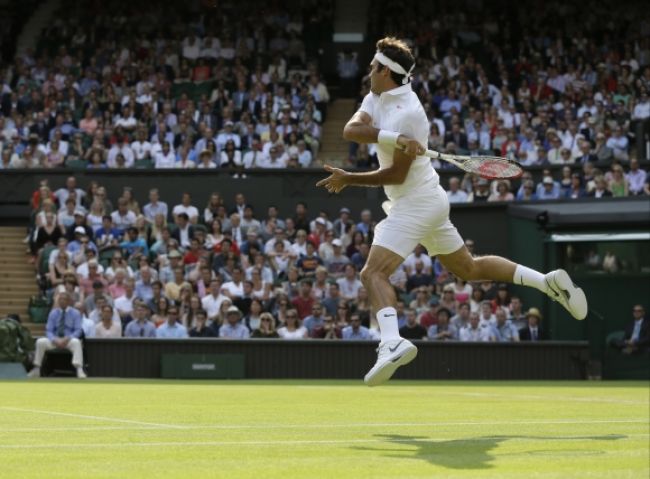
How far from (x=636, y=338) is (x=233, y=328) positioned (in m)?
6.99

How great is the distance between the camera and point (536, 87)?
31.5 meters

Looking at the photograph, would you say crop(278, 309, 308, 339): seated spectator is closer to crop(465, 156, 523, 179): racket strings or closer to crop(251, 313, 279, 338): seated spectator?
crop(251, 313, 279, 338): seated spectator

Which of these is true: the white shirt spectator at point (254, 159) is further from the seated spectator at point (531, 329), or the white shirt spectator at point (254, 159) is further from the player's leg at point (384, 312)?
the player's leg at point (384, 312)

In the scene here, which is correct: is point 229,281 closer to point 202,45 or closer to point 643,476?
point 202,45

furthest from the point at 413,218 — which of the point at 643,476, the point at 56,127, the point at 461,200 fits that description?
the point at 56,127

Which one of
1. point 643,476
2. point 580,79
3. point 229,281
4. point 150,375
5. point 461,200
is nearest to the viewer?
point 643,476

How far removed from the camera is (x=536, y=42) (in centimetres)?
3438

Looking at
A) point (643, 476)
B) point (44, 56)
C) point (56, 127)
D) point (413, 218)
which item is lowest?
point (643, 476)

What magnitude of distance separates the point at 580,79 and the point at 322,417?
75.8 ft

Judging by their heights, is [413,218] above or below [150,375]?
above

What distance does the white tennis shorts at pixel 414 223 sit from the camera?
9.75m

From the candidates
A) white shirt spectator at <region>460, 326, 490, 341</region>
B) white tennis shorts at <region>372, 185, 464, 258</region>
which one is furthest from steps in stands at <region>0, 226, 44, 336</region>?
white tennis shorts at <region>372, 185, 464, 258</region>

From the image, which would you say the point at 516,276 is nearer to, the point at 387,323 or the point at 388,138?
the point at 387,323

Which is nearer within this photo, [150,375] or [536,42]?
[150,375]
